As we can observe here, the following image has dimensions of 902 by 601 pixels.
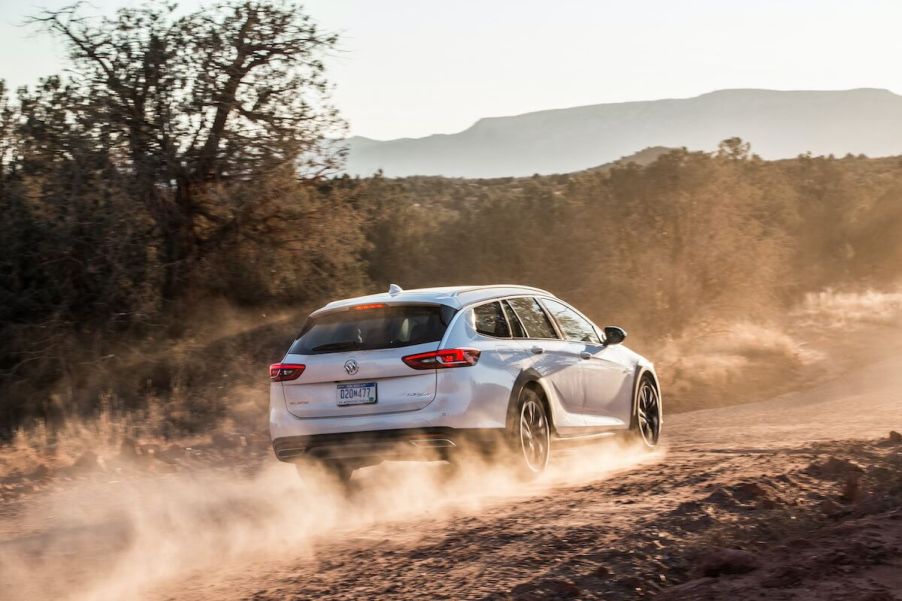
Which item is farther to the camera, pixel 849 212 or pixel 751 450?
pixel 849 212

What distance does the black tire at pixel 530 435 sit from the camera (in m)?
8.73

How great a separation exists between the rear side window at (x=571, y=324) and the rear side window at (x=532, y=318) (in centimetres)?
20

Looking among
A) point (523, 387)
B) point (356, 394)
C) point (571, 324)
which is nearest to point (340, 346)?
point (356, 394)

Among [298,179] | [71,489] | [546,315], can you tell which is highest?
[298,179]

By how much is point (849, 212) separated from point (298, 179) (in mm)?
32137

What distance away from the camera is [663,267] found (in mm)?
23500

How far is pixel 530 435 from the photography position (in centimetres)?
908

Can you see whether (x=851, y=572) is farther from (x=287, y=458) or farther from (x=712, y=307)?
(x=712, y=307)

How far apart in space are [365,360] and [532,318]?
1962 mm

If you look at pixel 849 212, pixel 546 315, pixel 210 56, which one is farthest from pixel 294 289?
pixel 849 212

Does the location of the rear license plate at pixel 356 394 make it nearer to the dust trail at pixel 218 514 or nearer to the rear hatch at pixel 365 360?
the rear hatch at pixel 365 360

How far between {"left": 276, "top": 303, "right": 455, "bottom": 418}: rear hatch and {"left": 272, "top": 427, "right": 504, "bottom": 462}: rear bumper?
181mm

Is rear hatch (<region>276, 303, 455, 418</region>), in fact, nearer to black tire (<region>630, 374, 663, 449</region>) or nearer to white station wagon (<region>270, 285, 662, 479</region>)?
white station wagon (<region>270, 285, 662, 479</region>)

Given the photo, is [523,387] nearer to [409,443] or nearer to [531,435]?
[531,435]
